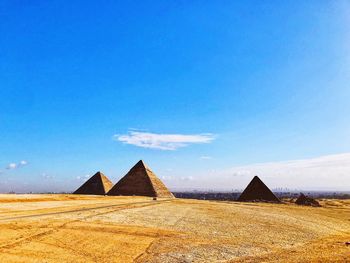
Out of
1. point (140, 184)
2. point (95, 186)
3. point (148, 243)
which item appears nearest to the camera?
point (148, 243)

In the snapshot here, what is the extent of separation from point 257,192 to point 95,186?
123 ft

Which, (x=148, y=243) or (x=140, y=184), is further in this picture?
(x=140, y=184)

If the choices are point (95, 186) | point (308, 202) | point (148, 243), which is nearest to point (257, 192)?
point (308, 202)

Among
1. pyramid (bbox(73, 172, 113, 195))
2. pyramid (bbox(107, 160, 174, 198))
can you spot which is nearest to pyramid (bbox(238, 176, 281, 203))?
pyramid (bbox(107, 160, 174, 198))

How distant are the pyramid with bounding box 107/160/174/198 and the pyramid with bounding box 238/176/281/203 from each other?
17.1 meters

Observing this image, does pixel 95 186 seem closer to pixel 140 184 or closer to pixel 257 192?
pixel 140 184

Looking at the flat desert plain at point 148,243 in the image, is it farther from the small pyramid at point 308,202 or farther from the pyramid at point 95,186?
the pyramid at point 95,186

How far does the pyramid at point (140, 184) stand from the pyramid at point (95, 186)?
5.83m

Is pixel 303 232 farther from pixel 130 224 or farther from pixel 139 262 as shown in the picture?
pixel 139 262

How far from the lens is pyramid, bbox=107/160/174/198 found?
70.6m

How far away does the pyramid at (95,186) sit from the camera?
7899 centimetres

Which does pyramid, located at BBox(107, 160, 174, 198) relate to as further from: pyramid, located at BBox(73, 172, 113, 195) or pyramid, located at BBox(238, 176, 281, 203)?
pyramid, located at BBox(238, 176, 281, 203)

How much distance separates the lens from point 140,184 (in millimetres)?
72125

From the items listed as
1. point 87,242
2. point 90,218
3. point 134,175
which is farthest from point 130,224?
point 134,175
